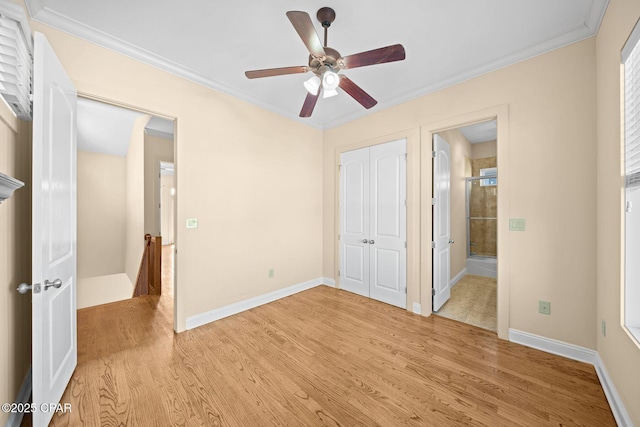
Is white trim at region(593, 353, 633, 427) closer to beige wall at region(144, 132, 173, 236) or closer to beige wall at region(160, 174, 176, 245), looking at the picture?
beige wall at region(144, 132, 173, 236)

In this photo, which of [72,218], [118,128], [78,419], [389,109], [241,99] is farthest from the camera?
[118,128]

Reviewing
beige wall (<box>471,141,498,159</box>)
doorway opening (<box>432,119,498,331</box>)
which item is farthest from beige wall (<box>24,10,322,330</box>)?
beige wall (<box>471,141,498,159</box>)

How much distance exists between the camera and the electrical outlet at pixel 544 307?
2182 millimetres

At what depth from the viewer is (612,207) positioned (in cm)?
166

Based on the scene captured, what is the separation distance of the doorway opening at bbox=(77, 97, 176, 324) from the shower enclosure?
19.7 ft

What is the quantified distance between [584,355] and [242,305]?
3380 millimetres

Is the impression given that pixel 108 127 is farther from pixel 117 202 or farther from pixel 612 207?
pixel 612 207

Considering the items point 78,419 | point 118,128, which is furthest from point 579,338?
point 118,128

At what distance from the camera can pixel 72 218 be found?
183 cm

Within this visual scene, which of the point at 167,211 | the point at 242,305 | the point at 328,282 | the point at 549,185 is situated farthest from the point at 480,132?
the point at 167,211

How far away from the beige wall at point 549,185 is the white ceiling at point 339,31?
0.21 meters

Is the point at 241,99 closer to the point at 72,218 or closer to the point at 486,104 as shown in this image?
the point at 72,218

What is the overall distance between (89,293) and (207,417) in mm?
5455

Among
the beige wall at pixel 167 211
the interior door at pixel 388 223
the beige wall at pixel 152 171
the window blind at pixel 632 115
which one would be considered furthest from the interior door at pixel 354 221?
the beige wall at pixel 167 211
